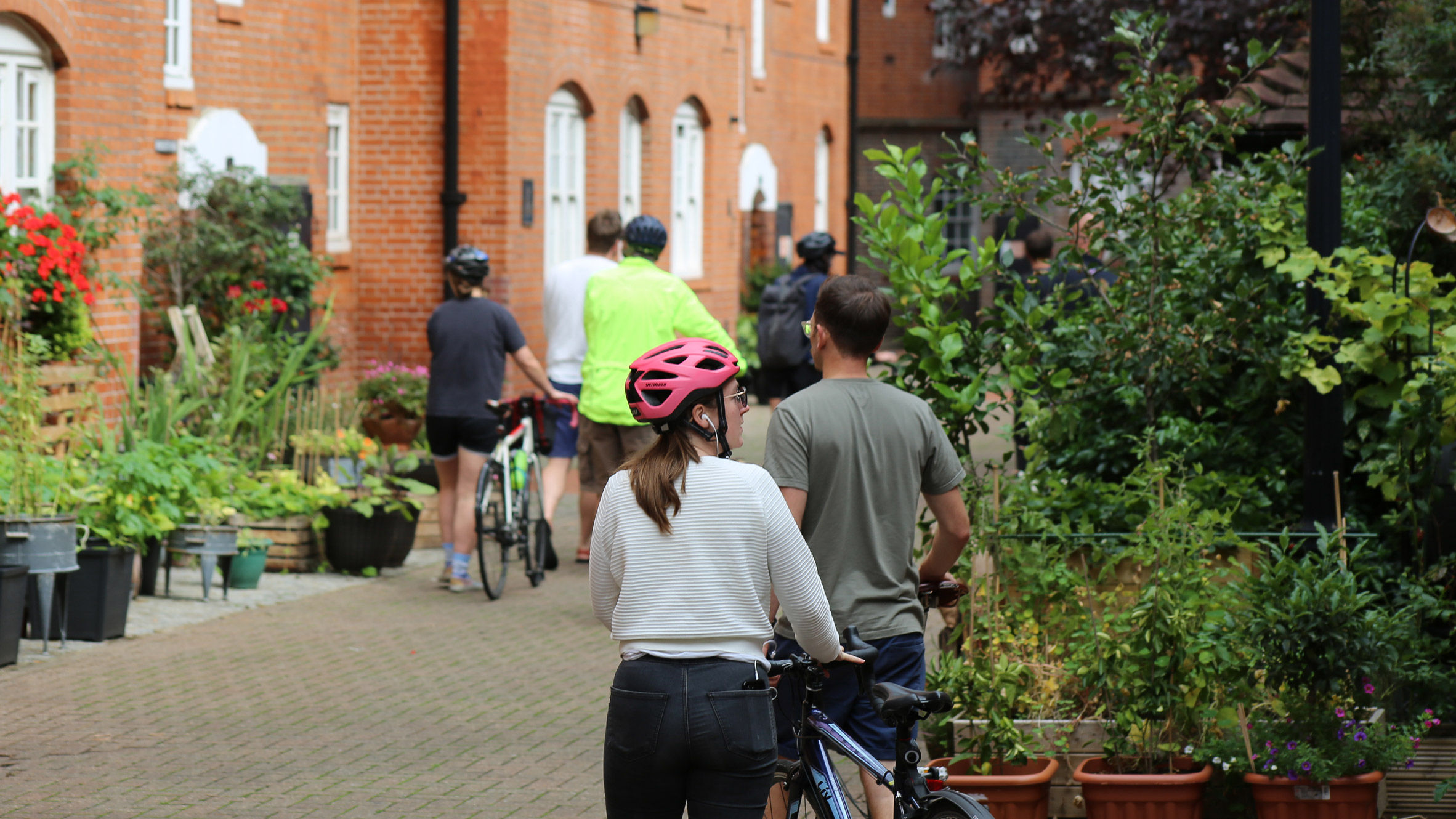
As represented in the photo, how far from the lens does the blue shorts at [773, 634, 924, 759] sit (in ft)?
14.6

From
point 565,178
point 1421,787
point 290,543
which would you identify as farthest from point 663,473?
point 565,178

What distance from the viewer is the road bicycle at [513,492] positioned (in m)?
9.68

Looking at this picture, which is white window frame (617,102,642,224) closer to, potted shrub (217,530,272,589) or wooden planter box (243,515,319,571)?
wooden planter box (243,515,319,571)

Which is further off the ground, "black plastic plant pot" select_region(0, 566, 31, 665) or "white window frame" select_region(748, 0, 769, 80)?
"white window frame" select_region(748, 0, 769, 80)

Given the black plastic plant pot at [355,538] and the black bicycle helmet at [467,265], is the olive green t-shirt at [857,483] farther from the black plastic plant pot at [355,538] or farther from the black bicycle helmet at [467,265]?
the black plastic plant pot at [355,538]

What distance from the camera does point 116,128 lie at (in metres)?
11.2

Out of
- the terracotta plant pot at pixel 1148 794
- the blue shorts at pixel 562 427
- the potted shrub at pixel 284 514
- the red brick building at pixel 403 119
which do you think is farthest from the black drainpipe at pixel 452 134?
the terracotta plant pot at pixel 1148 794

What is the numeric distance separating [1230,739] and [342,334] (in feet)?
39.2

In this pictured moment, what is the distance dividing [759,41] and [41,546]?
19150mm

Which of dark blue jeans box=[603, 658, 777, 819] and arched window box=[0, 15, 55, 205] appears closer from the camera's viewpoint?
dark blue jeans box=[603, 658, 777, 819]

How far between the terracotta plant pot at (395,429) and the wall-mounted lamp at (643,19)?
6902mm

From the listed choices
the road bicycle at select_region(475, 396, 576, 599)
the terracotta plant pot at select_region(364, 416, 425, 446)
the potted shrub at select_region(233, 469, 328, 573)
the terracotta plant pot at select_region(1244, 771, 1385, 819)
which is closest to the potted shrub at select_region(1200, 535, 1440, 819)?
the terracotta plant pot at select_region(1244, 771, 1385, 819)

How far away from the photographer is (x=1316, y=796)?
17.0 feet

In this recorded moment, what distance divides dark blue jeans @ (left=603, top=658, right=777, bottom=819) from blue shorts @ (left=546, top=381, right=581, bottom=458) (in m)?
6.97
